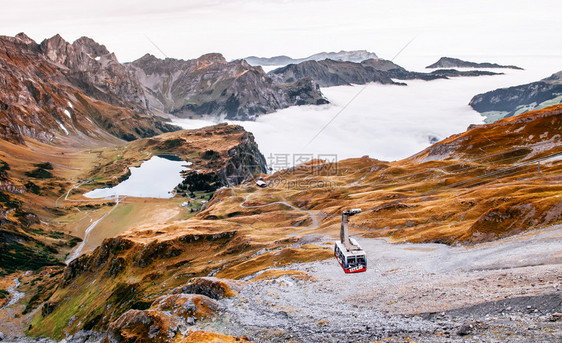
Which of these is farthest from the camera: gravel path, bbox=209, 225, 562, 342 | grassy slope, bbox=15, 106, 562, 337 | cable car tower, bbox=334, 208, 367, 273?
grassy slope, bbox=15, 106, 562, 337

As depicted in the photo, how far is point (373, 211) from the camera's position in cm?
9912

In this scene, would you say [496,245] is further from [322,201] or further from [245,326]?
[322,201]

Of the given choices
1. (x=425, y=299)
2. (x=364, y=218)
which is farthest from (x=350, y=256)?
(x=364, y=218)

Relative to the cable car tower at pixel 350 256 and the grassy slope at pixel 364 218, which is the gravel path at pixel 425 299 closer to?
the cable car tower at pixel 350 256

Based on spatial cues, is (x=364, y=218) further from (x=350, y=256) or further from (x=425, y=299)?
(x=425, y=299)

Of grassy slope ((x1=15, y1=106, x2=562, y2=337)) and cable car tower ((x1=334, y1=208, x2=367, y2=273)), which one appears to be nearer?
cable car tower ((x1=334, y1=208, x2=367, y2=273))

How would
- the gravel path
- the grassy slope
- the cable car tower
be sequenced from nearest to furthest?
1. the gravel path
2. the cable car tower
3. the grassy slope

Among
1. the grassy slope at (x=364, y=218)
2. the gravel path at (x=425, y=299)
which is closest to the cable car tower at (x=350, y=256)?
the gravel path at (x=425, y=299)

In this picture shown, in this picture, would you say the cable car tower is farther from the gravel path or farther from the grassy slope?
the grassy slope

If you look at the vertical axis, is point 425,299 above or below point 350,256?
below

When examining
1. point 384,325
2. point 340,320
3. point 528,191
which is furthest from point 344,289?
point 528,191

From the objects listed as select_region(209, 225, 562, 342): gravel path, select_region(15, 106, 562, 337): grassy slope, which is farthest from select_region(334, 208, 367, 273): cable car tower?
→ select_region(15, 106, 562, 337): grassy slope

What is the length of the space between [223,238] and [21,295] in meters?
117

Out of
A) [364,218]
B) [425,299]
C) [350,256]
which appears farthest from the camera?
[364,218]
